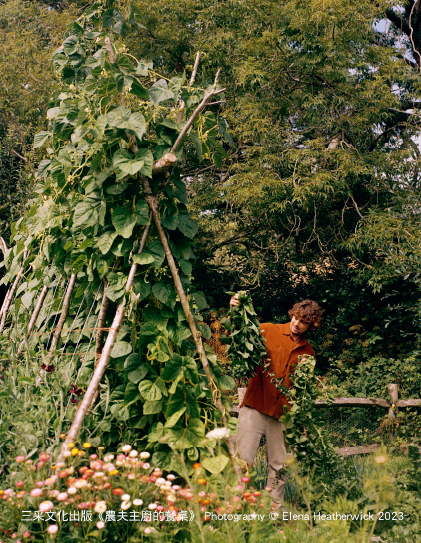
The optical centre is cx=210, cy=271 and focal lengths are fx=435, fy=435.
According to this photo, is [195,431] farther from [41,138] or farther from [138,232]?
[41,138]

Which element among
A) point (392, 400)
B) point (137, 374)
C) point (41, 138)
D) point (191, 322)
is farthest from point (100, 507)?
point (392, 400)

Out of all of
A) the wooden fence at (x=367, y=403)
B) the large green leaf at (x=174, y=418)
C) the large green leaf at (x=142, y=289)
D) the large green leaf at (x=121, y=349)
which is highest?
the large green leaf at (x=142, y=289)

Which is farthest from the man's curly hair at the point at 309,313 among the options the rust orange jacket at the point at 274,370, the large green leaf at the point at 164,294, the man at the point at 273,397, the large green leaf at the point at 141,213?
the large green leaf at the point at 141,213

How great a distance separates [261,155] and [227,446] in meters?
4.49

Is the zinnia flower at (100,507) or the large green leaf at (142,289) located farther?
the large green leaf at (142,289)

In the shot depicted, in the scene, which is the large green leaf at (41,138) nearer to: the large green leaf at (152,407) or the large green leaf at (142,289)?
the large green leaf at (142,289)

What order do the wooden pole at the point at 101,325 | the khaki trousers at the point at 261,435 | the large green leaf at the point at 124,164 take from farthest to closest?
the khaki trousers at the point at 261,435
the wooden pole at the point at 101,325
the large green leaf at the point at 124,164

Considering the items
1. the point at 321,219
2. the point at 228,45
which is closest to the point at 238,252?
the point at 321,219

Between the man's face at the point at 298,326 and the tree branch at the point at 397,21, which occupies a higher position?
the tree branch at the point at 397,21

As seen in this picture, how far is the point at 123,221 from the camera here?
7.11ft

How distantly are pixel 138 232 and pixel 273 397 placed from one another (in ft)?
4.55

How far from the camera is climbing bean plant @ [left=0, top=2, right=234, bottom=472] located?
2074 millimetres

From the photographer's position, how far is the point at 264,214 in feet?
20.9

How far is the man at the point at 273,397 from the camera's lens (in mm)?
2816
